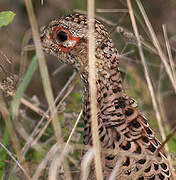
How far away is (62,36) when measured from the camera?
2.80 meters

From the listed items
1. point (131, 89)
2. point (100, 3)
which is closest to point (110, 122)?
point (131, 89)

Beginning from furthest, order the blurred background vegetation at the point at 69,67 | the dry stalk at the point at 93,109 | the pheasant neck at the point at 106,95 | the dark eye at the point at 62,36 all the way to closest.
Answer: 1. the blurred background vegetation at the point at 69,67
2. the dark eye at the point at 62,36
3. the pheasant neck at the point at 106,95
4. the dry stalk at the point at 93,109

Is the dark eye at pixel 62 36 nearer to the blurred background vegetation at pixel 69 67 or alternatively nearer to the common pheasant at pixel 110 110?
the common pheasant at pixel 110 110

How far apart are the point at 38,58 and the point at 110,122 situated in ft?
2.02

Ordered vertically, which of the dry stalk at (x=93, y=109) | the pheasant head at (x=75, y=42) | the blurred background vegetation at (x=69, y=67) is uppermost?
the blurred background vegetation at (x=69, y=67)

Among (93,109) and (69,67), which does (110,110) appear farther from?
(69,67)

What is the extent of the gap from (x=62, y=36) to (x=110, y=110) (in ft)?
1.86

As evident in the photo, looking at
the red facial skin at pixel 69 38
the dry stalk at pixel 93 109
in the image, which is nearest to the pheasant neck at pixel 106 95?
the red facial skin at pixel 69 38

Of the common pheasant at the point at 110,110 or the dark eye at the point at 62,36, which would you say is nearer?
the common pheasant at the point at 110,110

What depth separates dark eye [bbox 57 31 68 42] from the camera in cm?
277

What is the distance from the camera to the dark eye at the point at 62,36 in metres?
2.77

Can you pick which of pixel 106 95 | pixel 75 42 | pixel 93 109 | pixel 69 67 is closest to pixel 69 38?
pixel 75 42

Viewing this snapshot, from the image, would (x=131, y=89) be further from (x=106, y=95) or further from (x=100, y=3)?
(x=100, y=3)

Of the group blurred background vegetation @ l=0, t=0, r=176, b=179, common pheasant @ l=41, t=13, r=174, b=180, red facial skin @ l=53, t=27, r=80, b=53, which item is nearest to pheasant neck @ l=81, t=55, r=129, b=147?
common pheasant @ l=41, t=13, r=174, b=180
